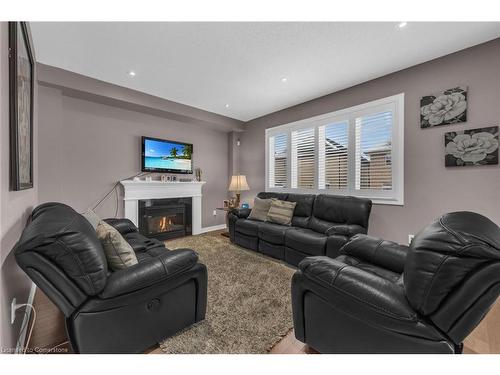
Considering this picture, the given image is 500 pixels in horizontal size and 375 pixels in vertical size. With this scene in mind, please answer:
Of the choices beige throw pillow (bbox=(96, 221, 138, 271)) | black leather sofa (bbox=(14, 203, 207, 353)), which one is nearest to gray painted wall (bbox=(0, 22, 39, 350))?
black leather sofa (bbox=(14, 203, 207, 353))

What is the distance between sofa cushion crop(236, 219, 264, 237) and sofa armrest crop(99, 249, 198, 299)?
77.0 inches

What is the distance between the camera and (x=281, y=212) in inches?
136

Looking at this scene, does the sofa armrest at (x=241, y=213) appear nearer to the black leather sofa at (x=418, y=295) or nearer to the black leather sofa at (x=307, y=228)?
the black leather sofa at (x=307, y=228)

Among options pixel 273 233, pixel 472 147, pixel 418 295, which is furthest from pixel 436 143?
pixel 418 295

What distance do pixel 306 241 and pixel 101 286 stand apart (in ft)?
7.14

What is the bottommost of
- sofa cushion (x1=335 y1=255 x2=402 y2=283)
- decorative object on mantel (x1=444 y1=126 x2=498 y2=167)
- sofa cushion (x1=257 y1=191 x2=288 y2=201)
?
sofa cushion (x1=335 y1=255 x2=402 y2=283)

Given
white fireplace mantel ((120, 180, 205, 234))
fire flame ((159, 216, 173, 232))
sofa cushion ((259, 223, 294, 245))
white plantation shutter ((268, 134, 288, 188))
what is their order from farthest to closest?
1. white plantation shutter ((268, 134, 288, 188))
2. fire flame ((159, 216, 173, 232))
3. white fireplace mantel ((120, 180, 205, 234))
4. sofa cushion ((259, 223, 294, 245))

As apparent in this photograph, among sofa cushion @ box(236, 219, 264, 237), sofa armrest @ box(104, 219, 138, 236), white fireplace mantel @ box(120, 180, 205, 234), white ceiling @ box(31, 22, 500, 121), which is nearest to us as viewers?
white ceiling @ box(31, 22, 500, 121)

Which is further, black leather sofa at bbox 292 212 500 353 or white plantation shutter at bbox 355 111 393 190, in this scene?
white plantation shutter at bbox 355 111 393 190

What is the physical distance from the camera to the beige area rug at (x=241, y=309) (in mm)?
1408

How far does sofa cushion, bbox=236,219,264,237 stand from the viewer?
3345 millimetres

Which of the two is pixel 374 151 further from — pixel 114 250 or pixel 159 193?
pixel 159 193

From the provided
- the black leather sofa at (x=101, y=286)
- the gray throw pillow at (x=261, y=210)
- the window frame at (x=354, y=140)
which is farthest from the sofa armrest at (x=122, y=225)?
the window frame at (x=354, y=140)

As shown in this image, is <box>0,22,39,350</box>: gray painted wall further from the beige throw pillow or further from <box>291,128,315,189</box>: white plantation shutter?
<box>291,128,315,189</box>: white plantation shutter
